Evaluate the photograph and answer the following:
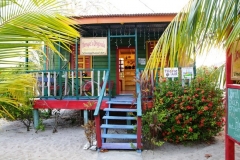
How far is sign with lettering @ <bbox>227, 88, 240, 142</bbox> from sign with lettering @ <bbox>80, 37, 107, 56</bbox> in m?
4.22

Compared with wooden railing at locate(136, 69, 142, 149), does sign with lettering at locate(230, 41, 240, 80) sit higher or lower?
higher

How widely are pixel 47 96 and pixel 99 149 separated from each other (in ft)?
9.91

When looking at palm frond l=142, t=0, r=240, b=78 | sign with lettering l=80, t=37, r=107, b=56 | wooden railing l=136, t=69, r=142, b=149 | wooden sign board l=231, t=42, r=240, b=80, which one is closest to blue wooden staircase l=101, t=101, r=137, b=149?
wooden railing l=136, t=69, r=142, b=149

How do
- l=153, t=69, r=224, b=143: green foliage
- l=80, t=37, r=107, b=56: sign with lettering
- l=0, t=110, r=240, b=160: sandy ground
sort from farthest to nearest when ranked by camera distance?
→ l=80, t=37, r=107, b=56: sign with lettering → l=153, t=69, r=224, b=143: green foliage → l=0, t=110, r=240, b=160: sandy ground

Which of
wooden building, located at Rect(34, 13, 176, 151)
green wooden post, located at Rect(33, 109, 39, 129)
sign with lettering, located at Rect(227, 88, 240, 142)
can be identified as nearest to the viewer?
A: sign with lettering, located at Rect(227, 88, 240, 142)

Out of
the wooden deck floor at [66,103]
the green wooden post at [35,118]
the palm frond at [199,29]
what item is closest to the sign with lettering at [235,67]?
the palm frond at [199,29]

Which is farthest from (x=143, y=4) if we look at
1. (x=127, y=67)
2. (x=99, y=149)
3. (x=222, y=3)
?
(x=222, y=3)

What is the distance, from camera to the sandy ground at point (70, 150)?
4984mm

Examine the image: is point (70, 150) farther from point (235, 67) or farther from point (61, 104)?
point (235, 67)

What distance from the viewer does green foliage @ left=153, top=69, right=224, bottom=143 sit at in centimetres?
575

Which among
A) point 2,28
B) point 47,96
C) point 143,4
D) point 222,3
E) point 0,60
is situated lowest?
point 47,96

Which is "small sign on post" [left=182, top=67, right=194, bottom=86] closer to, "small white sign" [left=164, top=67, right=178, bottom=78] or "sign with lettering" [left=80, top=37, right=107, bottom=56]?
"small white sign" [left=164, top=67, right=178, bottom=78]

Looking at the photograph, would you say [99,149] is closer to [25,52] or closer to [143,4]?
[25,52]

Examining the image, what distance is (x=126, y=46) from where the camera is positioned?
9352mm
